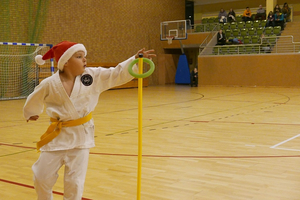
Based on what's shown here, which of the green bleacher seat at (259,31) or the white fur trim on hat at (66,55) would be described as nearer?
the white fur trim on hat at (66,55)

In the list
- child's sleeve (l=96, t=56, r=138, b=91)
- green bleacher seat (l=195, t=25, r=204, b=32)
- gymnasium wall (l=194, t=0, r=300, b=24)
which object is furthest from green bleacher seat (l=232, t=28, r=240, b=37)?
child's sleeve (l=96, t=56, r=138, b=91)

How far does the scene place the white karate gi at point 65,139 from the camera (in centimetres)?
276

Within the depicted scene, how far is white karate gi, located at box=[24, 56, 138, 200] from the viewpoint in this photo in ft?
9.05

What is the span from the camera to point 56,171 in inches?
110

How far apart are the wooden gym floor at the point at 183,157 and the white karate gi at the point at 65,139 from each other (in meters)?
0.91

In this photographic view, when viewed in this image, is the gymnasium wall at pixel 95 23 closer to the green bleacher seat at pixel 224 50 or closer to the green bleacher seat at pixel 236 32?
the green bleacher seat at pixel 224 50

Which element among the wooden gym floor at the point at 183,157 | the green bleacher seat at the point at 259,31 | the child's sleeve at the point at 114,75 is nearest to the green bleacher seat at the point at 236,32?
the green bleacher seat at the point at 259,31

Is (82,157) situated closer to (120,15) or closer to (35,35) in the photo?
(35,35)

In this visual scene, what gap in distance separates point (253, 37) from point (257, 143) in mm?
16461

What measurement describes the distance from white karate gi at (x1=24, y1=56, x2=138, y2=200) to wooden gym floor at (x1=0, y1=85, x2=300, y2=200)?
2.97 ft

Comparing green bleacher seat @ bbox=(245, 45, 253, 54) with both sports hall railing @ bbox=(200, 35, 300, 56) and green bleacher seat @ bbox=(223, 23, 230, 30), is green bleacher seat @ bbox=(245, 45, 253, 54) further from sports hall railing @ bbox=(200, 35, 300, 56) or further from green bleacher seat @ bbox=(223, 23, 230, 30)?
green bleacher seat @ bbox=(223, 23, 230, 30)

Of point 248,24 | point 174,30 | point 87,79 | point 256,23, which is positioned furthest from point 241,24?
point 87,79

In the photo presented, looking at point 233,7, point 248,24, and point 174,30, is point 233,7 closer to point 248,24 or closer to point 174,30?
point 248,24

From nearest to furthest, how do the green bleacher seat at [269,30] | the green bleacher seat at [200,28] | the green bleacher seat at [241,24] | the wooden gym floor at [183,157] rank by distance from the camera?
the wooden gym floor at [183,157] → the green bleacher seat at [269,30] → the green bleacher seat at [241,24] → the green bleacher seat at [200,28]
